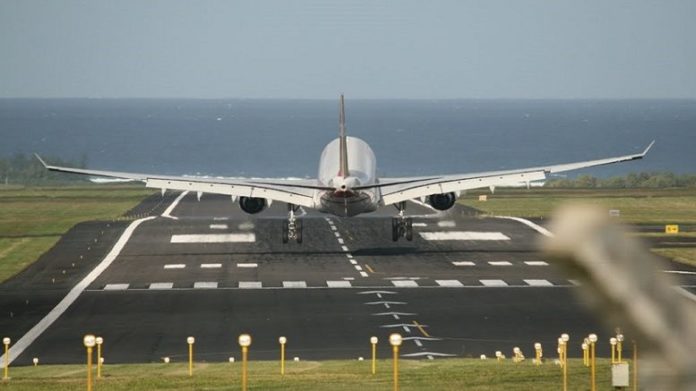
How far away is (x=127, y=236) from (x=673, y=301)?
84023 millimetres

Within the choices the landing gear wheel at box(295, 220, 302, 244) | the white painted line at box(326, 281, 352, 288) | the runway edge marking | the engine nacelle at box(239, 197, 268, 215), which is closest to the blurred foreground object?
the runway edge marking

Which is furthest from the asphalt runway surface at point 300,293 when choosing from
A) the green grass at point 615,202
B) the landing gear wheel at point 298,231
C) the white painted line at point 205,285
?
the green grass at point 615,202

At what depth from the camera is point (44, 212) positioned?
348 feet

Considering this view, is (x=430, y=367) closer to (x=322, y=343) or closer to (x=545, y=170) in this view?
(x=322, y=343)

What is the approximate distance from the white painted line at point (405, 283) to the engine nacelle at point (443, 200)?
10478 millimetres

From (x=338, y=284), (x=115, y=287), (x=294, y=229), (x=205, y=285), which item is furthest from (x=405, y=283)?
(x=294, y=229)

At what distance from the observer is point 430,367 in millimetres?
33938

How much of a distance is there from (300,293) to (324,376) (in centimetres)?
2524

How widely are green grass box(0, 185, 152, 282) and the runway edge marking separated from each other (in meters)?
3.83

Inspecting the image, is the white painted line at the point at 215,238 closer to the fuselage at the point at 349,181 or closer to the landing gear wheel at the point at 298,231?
the landing gear wheel at the point at 298,231

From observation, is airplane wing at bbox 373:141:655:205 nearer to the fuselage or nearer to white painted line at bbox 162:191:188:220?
the fuselage

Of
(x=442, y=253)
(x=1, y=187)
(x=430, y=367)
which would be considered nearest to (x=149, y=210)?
(x=1, y=187)

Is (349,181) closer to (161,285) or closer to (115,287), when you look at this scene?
(161,285)

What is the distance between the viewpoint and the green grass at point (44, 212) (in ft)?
253
